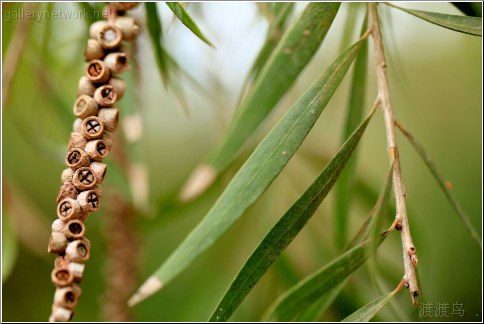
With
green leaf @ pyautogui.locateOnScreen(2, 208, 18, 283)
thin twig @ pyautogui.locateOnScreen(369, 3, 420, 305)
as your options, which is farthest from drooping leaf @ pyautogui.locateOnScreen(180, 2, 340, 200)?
green leaf @ pyautogui.locateOnScreen(2, 208, 18, 283)

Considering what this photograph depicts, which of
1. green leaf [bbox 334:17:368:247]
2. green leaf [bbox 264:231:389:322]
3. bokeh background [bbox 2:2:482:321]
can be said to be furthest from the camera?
bokeh background [bbox 2:2:482:321]

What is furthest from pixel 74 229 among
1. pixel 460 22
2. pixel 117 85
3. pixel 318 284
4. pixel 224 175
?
pixel 224 175

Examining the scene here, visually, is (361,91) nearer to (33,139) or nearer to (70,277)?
(70,277)

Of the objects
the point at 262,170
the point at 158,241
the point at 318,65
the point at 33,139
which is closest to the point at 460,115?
the point at 318,65

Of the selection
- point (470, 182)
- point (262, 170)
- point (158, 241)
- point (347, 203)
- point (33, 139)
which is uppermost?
point (262, 170)

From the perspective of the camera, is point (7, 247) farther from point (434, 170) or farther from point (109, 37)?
point (434, 170)

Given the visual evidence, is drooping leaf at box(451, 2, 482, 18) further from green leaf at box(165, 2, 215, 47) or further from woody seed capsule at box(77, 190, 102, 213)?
woody seed capsule at box(77, 190, 102, 213)

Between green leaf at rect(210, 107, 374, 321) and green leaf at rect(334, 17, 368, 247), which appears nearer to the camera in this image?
green leaf at rect(210, 107, 374, 321)
